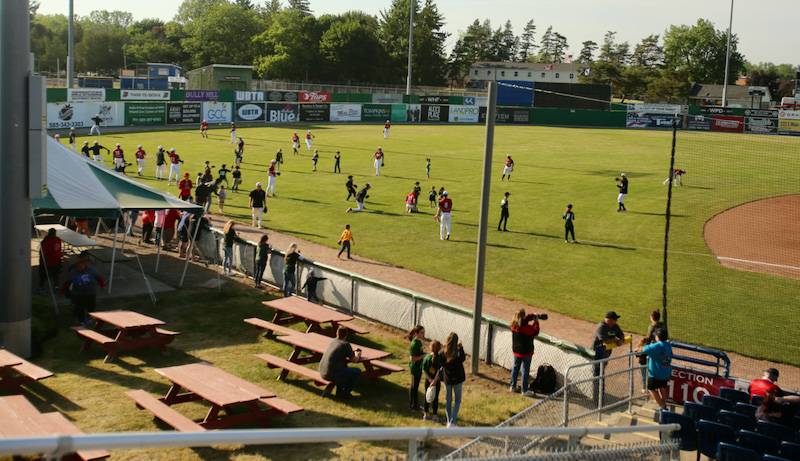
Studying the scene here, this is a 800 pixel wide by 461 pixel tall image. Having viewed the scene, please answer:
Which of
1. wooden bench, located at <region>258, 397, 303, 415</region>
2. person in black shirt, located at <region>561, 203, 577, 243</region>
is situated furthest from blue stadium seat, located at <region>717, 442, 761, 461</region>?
person in black shirt, located at <region>561, 203, 577, 243</region>

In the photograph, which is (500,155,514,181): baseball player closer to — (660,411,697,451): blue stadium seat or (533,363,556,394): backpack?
(533,363,556,394): backpack

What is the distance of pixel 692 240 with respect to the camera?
97.1ft

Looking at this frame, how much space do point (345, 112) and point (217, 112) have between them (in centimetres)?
1459

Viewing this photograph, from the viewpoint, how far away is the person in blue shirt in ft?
41.5

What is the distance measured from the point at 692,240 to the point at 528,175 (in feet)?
51.4

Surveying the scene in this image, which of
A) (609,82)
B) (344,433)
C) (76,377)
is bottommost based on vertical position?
(76,377)

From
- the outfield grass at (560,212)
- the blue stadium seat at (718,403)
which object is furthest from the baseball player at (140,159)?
the blue stadium seat at (718,403)

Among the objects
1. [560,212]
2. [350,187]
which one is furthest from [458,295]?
[560,212]

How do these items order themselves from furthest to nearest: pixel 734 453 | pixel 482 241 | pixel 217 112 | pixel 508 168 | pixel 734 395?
pixel 217 112 < pixel 508 168 < pixel 482 241 < pixel 734 395 < pixel 734 453

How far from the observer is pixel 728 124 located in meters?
74.6

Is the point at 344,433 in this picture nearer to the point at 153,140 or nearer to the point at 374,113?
the point at 153,140

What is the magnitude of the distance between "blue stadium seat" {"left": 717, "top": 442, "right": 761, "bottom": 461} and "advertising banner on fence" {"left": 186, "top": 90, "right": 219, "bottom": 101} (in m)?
62.9

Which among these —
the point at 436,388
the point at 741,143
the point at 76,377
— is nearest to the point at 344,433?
the point at 436,388

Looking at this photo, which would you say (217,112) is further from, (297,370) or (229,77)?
(297,370)
